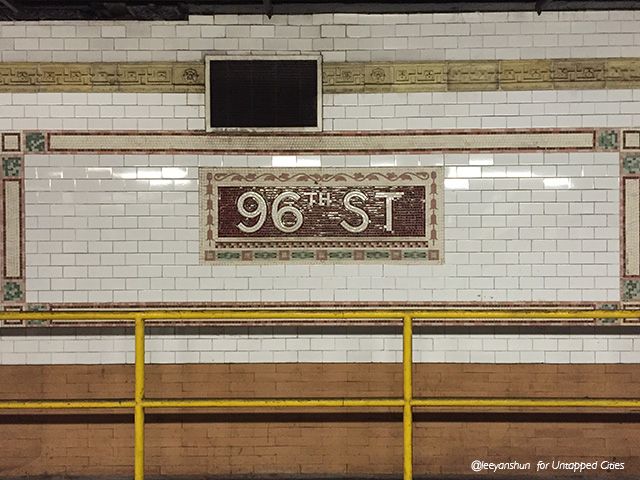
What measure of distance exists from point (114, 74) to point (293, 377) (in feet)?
9.51

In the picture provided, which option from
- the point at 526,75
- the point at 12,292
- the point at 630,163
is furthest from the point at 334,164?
the point at 12,292

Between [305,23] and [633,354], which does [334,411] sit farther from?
[305,23]

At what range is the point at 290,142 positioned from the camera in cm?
462

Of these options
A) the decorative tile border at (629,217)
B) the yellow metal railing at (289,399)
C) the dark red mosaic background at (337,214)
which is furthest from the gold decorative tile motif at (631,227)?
the dark red mosaic background at (337,214)

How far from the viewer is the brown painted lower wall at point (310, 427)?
4602 millimetres

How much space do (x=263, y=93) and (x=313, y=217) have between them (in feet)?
3.64

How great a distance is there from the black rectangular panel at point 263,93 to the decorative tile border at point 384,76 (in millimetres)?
144

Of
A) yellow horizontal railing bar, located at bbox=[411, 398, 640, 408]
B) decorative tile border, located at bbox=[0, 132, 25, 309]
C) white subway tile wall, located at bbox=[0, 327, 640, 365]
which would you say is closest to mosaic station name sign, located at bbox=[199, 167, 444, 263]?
white subway tile wall, located at bbox=[0, 327, 640, 365]

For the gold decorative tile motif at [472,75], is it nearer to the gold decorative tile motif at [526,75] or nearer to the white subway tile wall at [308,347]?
the gold decorative tile motif at [526,75]

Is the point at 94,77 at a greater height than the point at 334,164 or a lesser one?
greater

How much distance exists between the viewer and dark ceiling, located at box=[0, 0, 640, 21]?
445 cm

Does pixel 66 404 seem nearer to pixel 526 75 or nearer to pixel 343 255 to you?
pixel 343 255

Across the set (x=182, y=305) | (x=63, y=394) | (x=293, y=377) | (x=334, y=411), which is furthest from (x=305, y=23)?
(x=63, y=394)

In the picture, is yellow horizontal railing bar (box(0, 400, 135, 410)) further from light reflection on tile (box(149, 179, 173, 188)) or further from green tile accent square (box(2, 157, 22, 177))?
green tile accent square (box(2, 157, 22, 177))
